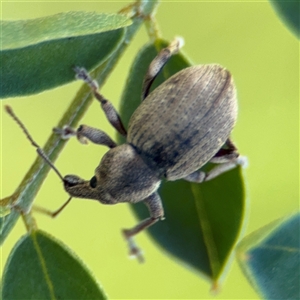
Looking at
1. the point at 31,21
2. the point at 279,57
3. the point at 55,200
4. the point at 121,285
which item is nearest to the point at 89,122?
the point at 55,200

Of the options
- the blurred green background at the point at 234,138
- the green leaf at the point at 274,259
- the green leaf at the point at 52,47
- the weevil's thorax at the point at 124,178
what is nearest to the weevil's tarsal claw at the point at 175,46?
the green leaf at the point at 52,47

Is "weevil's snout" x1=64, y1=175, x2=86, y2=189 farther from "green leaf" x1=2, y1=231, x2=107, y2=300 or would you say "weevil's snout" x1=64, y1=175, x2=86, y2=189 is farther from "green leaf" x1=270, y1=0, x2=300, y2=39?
"green leaf" x1=270, y1=0, x2=300, y2=39

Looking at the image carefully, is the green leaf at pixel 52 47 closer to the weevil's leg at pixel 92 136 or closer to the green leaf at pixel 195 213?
the green leaf at pixel 195 213

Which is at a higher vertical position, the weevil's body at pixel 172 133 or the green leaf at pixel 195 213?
the weevil's body at pixel 172 133

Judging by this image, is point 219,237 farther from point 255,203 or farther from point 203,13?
point 203,13

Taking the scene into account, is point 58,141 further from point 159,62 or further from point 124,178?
point 159,62

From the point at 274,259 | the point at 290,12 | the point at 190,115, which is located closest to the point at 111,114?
the point at 190,115
